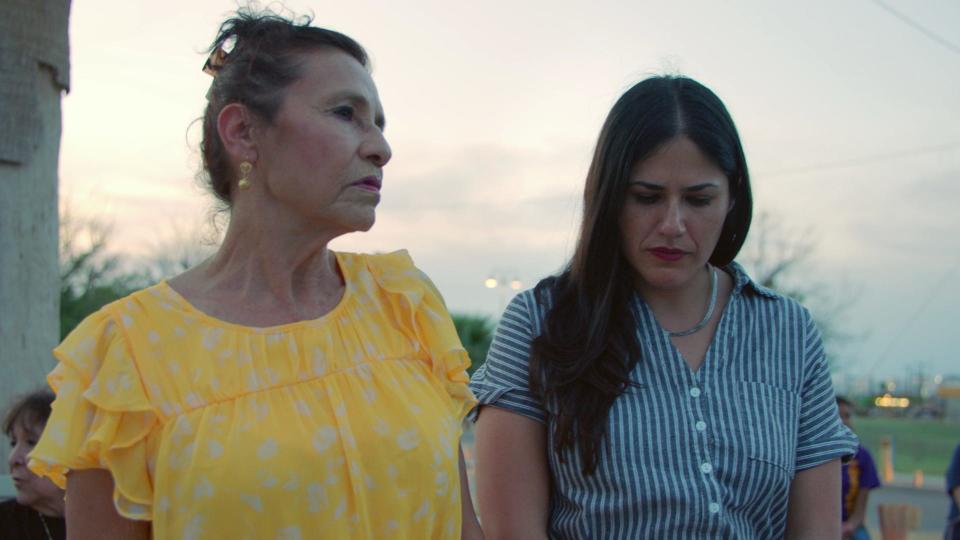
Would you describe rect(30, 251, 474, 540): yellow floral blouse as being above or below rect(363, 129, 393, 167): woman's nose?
below

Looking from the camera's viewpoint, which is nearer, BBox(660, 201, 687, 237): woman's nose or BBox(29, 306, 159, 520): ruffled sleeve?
BBox(29, 306, 159, 520): ruffled sleeve

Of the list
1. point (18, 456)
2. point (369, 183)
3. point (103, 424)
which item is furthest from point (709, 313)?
point (18, 456)

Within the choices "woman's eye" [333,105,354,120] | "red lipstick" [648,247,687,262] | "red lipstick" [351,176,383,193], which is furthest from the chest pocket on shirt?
"woman's eye" [333,105,354,120]

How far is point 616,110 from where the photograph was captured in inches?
103

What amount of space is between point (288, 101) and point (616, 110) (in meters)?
0.84

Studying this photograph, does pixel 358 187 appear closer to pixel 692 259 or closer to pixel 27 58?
pixel 692 259

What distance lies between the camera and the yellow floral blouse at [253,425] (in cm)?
199

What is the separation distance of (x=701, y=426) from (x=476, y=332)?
91.3 ft

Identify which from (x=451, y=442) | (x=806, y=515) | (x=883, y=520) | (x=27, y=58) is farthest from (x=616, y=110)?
(x=883, y=520)

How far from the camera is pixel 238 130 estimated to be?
2305 millimetres

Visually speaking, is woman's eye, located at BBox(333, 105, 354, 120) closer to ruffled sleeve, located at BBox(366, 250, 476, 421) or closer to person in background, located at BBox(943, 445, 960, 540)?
ruffled sleeve, located at BBox(366, 250, 476, 421)

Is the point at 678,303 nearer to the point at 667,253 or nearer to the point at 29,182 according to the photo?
the point at 667,253

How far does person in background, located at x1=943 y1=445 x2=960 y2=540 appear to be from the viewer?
6.50 meters

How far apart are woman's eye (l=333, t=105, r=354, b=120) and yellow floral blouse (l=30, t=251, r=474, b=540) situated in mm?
435
